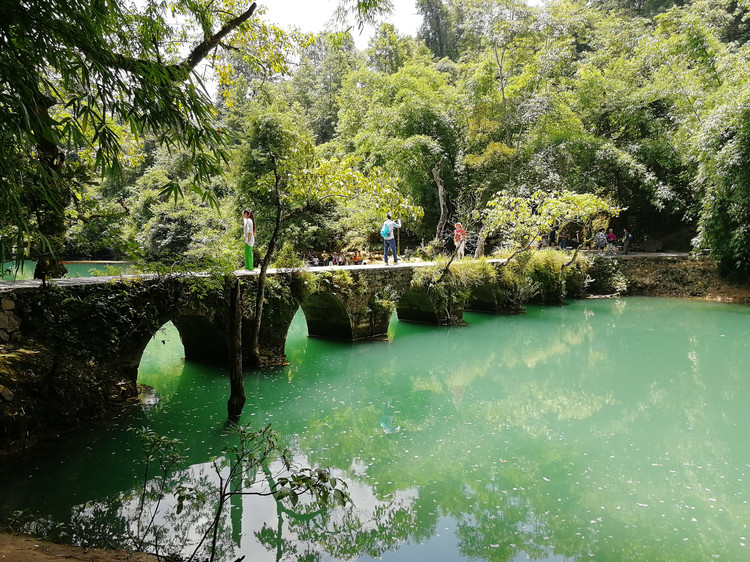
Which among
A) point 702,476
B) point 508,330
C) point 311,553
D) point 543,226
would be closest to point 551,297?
point 543,226

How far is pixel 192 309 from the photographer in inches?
300

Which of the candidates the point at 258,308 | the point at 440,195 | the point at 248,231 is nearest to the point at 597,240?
the point at 440,195

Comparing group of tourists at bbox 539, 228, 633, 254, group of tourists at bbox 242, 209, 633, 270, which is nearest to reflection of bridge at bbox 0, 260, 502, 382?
group of tourists at bbox 242, 209, 633, 270

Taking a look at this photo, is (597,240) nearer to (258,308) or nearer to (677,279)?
(677,279)

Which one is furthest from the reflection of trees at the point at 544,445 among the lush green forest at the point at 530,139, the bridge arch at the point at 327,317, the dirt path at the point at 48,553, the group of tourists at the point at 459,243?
the lush green forest at the point at 530,139

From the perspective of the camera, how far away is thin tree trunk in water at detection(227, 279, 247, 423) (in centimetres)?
617

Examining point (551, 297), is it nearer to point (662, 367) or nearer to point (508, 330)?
point (508, 330)

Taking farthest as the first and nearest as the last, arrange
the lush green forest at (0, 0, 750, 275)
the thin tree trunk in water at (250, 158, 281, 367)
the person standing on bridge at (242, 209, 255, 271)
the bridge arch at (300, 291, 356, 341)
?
the lush green forest at (0, 0, 750, 275) → the bridge arch at (300, 291, 356, 341) → the person standing on bridge at (242, 209, 255, 271) → the thin tree trunk in water at (250, 158, 281, 367)

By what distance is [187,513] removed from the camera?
4.34 metres

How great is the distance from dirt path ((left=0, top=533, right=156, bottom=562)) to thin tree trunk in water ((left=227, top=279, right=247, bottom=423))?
2778 millimetres

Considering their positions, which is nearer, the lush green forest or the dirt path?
the dirt path

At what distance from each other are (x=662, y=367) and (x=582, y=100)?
15.9 meters

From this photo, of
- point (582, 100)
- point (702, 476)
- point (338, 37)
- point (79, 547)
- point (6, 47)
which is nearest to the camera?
point (6, 47)

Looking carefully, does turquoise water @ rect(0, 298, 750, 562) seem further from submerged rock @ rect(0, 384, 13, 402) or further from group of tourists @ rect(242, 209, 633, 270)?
group of tourists @ rect(242, 209, 633, 270)
